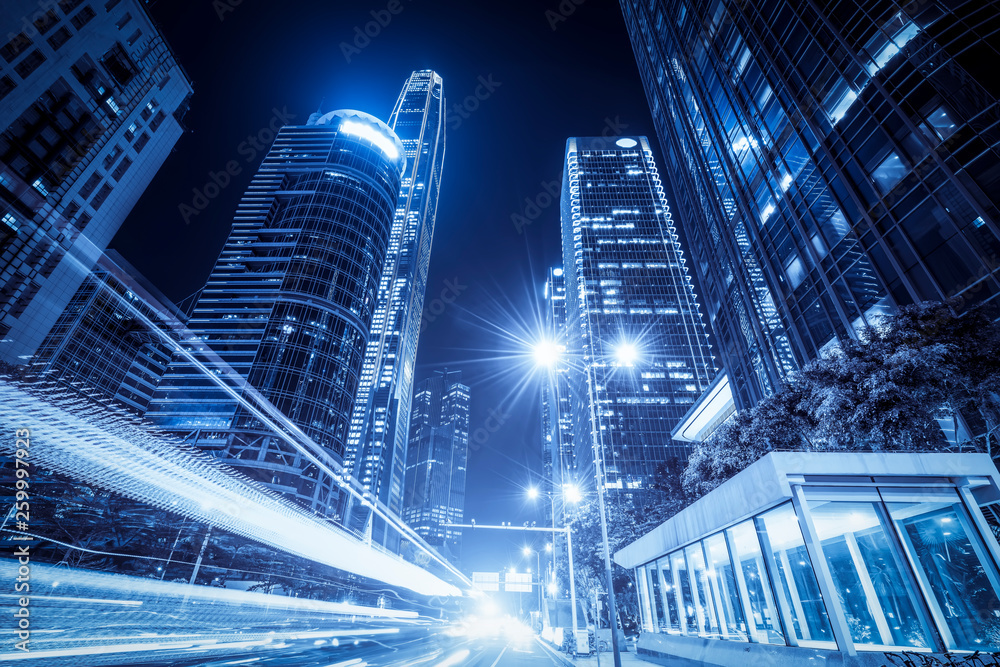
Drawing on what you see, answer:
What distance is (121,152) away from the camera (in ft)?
169

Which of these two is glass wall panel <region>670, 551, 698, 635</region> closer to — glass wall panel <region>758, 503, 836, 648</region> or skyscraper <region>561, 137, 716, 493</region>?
glass wall panel <region>758, 503, 836, 648</region>

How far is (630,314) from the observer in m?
110

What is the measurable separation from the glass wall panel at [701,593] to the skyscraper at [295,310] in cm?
6353

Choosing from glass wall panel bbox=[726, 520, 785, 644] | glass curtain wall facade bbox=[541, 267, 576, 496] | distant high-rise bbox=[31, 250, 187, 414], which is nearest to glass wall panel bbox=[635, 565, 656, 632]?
glass wall panel bbox=[726, 520, 785, 644]

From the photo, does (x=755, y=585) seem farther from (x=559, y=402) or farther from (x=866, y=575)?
(x=559, y=402)

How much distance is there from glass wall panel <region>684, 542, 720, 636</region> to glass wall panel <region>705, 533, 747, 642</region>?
1.51ft

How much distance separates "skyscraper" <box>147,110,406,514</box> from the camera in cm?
7156

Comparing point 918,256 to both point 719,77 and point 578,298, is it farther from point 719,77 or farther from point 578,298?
point 578,298

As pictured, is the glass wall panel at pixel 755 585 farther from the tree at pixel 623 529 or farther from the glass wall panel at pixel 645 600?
the tree at pixel 623 529

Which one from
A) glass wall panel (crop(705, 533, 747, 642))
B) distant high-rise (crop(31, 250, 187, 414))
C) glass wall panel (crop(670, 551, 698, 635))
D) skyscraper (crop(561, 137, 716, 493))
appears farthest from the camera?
skyscraper (crop(561, 137, 716, 493))

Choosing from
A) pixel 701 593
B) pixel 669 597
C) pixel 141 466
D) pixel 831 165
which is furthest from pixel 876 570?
pixel 831 165

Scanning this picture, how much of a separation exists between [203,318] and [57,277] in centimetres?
4343

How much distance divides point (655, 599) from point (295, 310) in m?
76.8

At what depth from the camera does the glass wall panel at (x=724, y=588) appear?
13.1 metres
